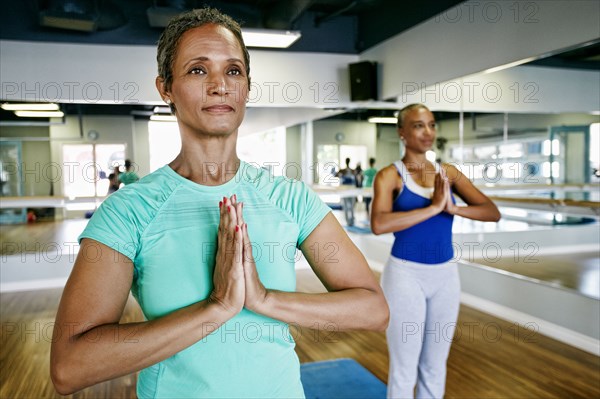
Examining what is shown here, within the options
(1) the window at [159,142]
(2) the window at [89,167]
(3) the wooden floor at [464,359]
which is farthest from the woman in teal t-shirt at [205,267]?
(2) the window at [89,167]

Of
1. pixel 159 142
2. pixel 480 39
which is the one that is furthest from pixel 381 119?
pixel 159 142

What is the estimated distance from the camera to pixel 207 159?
91cm

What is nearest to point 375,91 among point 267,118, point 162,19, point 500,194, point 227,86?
point 267,118

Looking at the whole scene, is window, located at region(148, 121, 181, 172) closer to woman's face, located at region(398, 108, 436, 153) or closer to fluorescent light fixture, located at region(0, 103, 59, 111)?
fluorescent light fixture, located at region(0, 103, 59, 111)

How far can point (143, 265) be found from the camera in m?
0.80

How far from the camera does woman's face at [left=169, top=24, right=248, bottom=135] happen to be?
0.85 meters

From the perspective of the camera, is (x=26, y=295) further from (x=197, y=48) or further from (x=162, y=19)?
(x=197, y=48)

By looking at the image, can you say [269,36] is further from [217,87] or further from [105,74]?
[217,87]

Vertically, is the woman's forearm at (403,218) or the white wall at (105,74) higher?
the white wall at (105,74)

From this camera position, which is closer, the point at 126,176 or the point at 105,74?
the point at 105,74

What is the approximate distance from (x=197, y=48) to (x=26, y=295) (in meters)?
5.25

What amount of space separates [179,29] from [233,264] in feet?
1.48

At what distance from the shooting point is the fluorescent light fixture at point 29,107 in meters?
5.14

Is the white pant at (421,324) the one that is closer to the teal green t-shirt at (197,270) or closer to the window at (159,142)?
the teal green t-shirt at (197,270)
